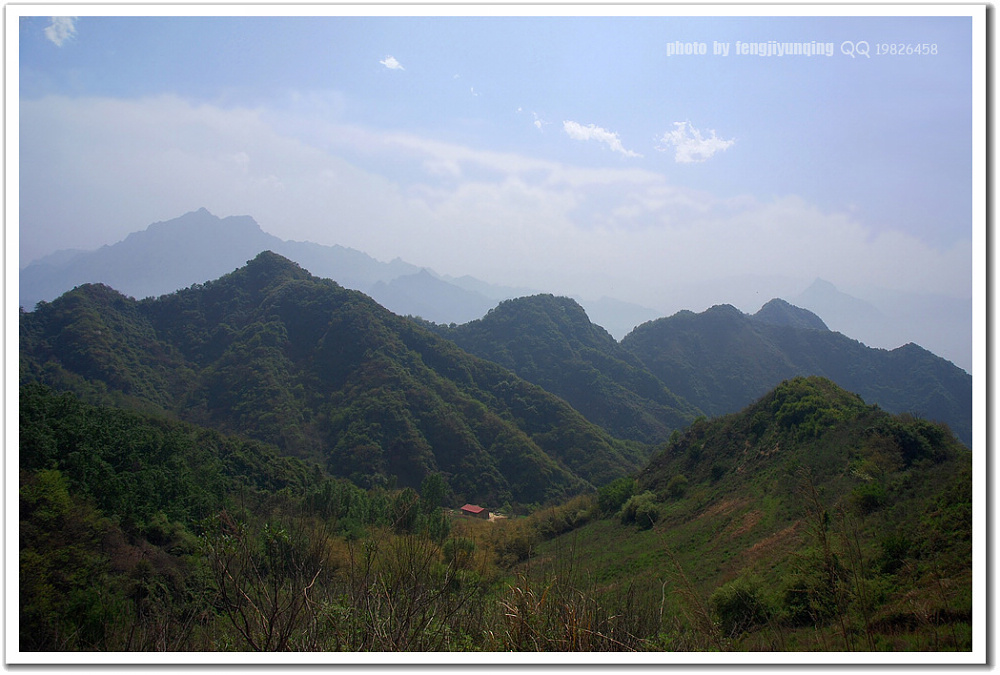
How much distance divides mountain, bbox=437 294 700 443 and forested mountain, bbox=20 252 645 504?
10.8 m

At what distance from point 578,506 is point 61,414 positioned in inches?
990

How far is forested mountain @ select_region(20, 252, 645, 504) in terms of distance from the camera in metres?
41.3

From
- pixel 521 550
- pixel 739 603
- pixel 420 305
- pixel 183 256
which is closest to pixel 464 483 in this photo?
pixel 521 550

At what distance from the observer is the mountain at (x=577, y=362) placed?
214ft

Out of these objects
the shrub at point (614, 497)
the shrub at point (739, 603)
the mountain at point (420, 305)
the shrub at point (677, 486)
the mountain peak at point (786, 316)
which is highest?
the mountain at point (420, 305)

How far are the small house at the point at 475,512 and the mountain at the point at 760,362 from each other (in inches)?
1917

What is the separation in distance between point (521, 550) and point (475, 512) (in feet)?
55.0

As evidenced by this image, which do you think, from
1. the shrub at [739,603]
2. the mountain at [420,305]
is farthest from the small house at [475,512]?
the mountain at [420,305]

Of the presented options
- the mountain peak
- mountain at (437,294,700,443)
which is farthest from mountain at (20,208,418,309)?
the mountain peak

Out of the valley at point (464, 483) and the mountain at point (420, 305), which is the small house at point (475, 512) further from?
the mountain at point (420, 305)

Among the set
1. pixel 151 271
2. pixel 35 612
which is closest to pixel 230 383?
pixel 35 612

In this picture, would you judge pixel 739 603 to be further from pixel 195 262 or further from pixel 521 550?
pixel 195 262

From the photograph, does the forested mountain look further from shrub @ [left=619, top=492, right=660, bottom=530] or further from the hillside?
shrub @ [left=619, top=492, right=660, bottom=530]
